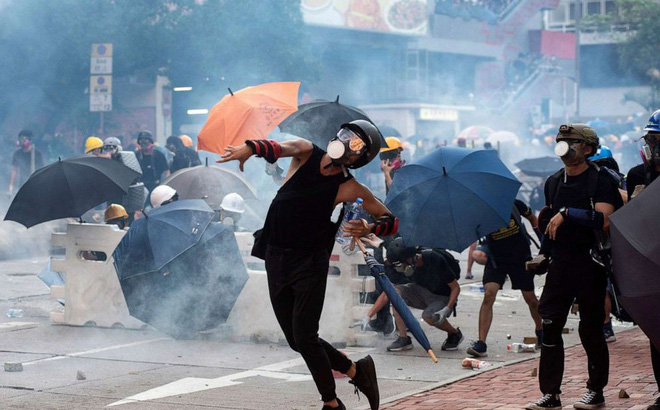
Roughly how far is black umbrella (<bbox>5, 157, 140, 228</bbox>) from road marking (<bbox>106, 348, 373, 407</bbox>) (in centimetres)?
264

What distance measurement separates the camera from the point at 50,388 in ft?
23.9

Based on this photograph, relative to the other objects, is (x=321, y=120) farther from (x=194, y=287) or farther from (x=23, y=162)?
(x=23, y=162)

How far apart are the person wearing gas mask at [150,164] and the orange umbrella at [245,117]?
4388 millimetres

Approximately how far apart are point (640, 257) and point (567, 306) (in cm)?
110

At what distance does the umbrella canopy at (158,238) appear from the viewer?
29.3 ft

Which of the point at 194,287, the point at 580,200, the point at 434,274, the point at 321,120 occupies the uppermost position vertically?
the point at 321,120

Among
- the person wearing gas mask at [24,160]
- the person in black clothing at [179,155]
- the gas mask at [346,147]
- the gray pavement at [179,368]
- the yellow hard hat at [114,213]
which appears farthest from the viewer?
the person wearing gas mask at [24,160]

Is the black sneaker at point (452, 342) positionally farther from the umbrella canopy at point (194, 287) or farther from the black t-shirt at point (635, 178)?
the black t-shirt at point (635, 178)

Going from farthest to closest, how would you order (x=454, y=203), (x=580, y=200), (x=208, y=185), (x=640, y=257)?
(x=208, y=185) < (x=454, y=203) < (x=580, y=200) < (x=640, y=257)

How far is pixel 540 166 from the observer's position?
891 inches

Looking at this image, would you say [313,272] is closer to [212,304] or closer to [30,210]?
[212,304]

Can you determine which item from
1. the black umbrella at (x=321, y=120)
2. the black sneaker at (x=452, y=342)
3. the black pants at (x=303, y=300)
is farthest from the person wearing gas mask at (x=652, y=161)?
the black umbrella at (x=321, y=120)

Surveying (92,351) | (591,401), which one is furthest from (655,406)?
(92,351)

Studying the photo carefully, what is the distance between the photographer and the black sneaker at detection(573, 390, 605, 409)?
20.9 ft
